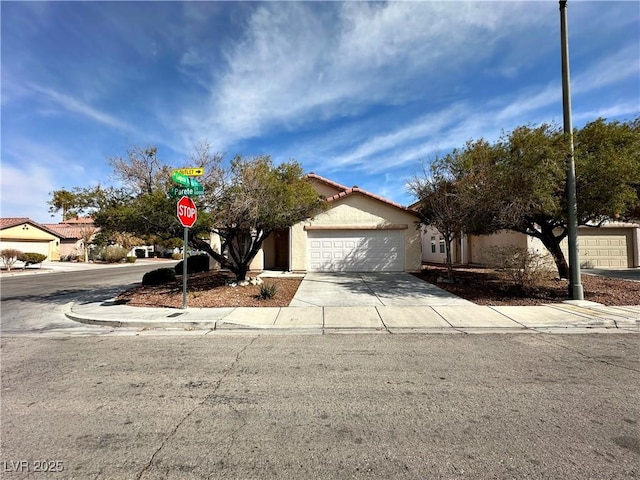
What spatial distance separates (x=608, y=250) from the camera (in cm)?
1853

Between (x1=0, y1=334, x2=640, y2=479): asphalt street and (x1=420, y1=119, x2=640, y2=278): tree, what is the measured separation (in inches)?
210

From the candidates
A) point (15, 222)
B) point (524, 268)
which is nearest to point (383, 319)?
point (524, 268)

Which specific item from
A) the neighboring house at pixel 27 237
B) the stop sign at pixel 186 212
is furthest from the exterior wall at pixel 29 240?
the stop sign at pixel 186 212

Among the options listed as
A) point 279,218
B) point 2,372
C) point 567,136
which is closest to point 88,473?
point 2,372

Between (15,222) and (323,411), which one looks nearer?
(323,411)

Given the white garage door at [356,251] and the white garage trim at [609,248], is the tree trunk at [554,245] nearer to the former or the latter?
the white garage door at [356,251]

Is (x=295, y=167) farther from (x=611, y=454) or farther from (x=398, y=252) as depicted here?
(x=611, y=454)

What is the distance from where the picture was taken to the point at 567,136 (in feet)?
32.0

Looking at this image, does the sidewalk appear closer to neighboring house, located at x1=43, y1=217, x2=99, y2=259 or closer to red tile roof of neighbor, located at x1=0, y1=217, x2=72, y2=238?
red tile roof of neighbor, located at x1=0, y1=217, x2=72, y2=238

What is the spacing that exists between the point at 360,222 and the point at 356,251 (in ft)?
4.91

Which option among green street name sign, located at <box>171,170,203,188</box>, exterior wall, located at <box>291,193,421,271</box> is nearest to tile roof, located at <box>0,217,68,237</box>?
exterior wall, located at <box>291,193,421,271</box>

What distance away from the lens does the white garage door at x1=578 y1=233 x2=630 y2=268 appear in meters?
18.5

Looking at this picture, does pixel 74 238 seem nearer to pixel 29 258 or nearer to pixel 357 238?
pixel 29 258

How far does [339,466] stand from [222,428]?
4.15ft
